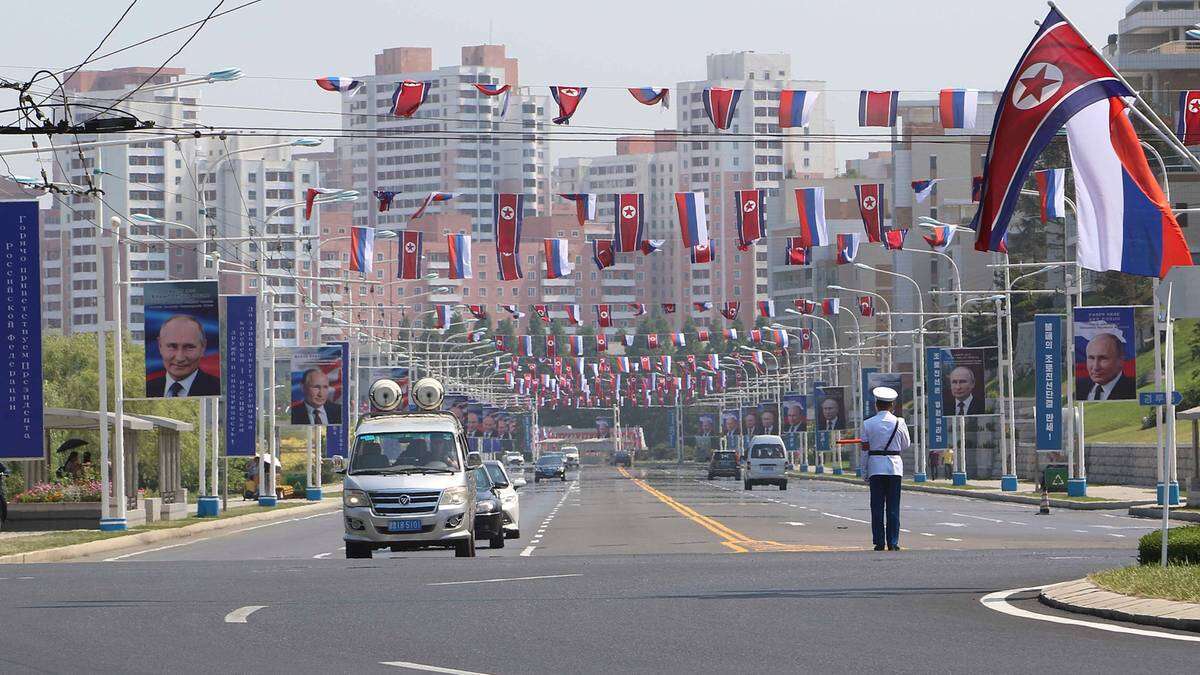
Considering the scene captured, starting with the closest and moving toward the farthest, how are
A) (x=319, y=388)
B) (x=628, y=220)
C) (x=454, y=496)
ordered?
(x=454, y=496) < (x=628, y=220) < (x=319, y=388)

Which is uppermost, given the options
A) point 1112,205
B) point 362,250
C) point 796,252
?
point 362,250

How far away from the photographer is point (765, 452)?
7900 cm

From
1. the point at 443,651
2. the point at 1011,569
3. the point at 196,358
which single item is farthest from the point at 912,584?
the point at 196,358

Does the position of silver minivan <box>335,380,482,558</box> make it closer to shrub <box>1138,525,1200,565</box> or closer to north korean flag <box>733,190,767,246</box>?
shrub <box>1138,525,1200,565</box>

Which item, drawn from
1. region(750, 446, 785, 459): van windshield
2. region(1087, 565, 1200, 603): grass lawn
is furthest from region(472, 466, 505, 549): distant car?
region(750, 446, 785, 459): van windshield

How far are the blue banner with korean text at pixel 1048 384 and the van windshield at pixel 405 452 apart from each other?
108ft

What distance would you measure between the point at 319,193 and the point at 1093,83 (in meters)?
39.4

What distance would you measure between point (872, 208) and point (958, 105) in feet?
42.6

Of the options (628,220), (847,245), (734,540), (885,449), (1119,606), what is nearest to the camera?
(1119,606)

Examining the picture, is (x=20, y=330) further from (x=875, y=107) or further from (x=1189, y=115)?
(x=1189, y=115)

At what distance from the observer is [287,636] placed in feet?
42.5

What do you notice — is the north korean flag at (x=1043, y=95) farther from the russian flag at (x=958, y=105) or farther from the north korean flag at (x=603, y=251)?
the north korean flag at (x=603, y=251)

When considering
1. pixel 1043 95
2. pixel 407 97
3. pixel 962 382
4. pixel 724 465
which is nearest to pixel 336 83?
pixel 407 97

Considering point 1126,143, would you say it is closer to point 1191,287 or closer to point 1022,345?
point 1191,287
